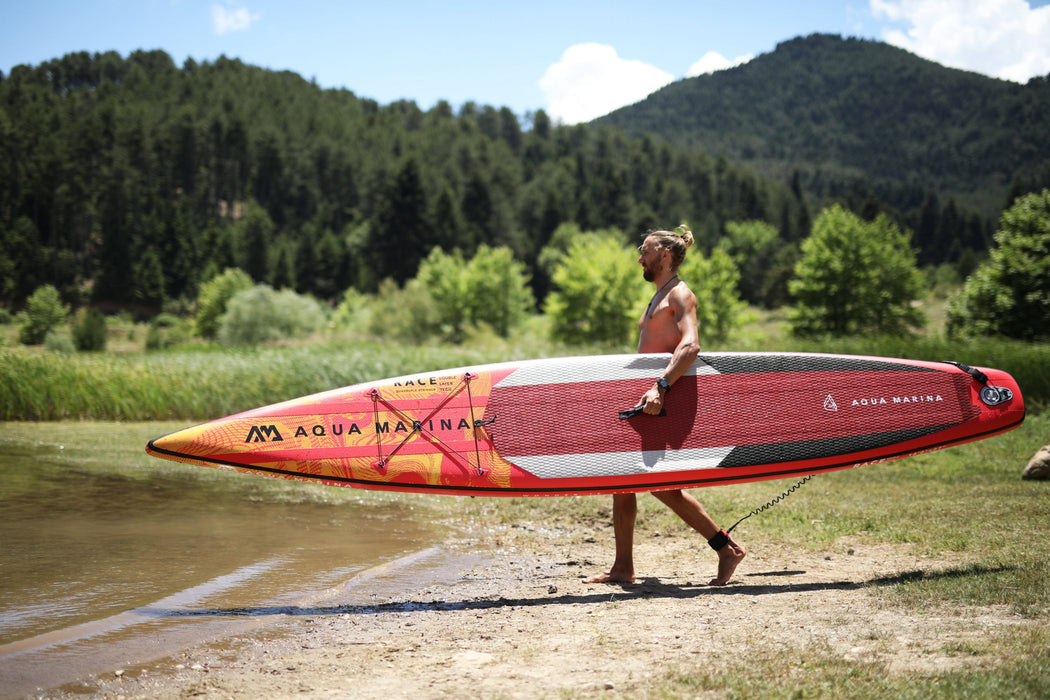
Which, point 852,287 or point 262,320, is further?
point 262,320

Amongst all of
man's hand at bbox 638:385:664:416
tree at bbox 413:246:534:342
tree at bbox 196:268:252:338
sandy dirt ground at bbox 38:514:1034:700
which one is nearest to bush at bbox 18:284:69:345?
tree at bbox 196:268:252:338

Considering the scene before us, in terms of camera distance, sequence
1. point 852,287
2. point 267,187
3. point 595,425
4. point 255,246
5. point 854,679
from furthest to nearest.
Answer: point 267,187 < point 255,246 < point 852,287 < point 595,425 < point 854,679

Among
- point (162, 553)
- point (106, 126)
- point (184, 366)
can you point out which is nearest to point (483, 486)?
point (162, 553)

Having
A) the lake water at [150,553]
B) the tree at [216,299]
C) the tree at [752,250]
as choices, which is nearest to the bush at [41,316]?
the tree at [216,299]

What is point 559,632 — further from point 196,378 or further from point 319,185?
point 319,185

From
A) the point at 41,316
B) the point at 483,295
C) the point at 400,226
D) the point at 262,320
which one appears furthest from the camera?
the point at 400,226

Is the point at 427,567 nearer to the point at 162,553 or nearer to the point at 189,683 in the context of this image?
the point at 162,553

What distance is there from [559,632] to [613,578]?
3.99ft

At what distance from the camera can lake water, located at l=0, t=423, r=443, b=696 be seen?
456cm

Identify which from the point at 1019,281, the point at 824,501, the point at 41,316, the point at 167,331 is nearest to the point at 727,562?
the point at 824,501

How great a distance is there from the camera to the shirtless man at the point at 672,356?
5270mm

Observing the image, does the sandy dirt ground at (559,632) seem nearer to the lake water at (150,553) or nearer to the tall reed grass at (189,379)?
the lake water at (150,553)

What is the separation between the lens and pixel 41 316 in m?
79.7

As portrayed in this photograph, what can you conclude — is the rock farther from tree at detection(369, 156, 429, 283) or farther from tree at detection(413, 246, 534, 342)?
tree at detection(369, 156, 429, 283)
